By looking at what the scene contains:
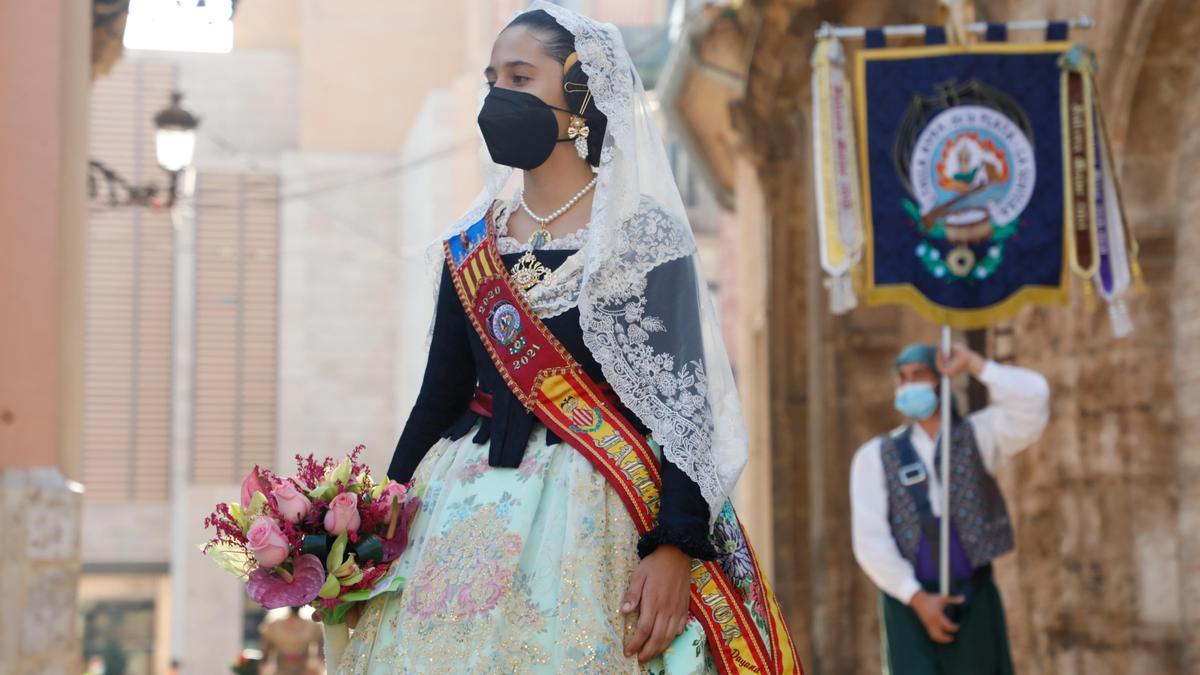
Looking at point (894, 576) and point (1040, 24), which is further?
point (1040, 24)

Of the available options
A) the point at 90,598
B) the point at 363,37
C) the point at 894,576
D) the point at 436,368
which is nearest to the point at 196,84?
the point at 363,37

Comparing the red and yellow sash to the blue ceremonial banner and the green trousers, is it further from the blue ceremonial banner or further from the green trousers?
the blue ceremonial banner

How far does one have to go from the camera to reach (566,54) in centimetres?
451

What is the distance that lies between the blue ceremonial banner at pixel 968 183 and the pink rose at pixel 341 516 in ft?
17.8

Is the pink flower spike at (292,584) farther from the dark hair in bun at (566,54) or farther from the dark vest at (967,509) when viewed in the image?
the dark vest at (967,509)

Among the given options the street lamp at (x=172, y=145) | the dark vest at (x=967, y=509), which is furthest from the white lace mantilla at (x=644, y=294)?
the street lamp at (x=172, y=145)

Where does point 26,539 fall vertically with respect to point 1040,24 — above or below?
below

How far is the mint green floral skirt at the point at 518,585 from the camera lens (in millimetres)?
4059

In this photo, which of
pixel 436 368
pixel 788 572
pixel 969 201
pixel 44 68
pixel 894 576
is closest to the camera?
pixel 436 368

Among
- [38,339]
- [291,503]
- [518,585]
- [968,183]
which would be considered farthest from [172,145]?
[518,585]

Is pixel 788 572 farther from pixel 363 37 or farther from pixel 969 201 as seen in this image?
pixel 363 37

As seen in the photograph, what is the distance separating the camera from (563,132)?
14.8 feet

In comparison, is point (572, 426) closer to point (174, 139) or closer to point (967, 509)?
point (967, 509)

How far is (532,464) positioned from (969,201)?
17.8 ft
